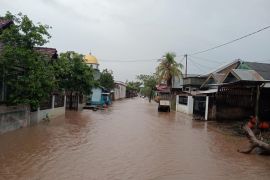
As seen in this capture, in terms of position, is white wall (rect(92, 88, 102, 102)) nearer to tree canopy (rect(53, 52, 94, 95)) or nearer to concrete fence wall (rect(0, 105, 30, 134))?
tree canopy (rect(53, 52, 94, 95))

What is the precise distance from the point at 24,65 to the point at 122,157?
316 inches

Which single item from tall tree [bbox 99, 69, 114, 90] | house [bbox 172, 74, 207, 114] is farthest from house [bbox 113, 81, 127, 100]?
house [bbox 172, 74, 207, 114]

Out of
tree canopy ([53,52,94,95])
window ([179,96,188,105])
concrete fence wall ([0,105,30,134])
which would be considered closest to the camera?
concrete fence wall ([0,105,30,134])

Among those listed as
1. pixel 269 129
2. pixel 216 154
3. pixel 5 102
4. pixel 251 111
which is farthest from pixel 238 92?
pixel 5 102

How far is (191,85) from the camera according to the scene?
42.8m

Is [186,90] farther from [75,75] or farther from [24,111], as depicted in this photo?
[24,111]

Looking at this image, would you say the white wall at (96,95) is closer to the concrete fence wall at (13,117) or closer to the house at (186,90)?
the house at (186,90)

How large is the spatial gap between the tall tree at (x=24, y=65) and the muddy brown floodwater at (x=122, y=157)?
188 cm

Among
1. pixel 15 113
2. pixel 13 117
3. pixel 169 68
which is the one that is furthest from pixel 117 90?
pixel 13 117

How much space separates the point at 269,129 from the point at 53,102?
15.3 meters

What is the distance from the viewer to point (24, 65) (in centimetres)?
1664

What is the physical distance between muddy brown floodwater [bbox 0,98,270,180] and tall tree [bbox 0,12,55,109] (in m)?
1.88

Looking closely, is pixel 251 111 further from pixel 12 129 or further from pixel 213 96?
pixel 12 129

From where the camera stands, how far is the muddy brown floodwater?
9.30 meters
